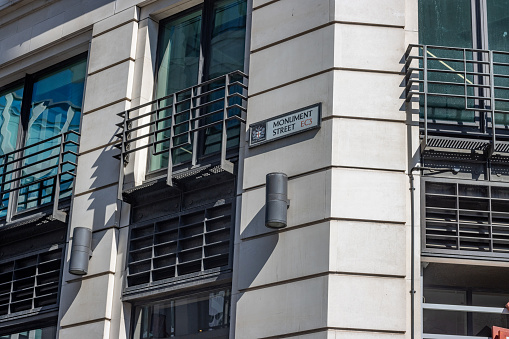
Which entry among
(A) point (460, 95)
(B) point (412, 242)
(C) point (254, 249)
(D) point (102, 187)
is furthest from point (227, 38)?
(B) point (412, 242)

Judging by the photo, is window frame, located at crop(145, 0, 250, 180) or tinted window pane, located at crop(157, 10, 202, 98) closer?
window frame, located at crop(145, 0, 250, 180)

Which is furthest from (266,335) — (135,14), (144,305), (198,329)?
(135,14)

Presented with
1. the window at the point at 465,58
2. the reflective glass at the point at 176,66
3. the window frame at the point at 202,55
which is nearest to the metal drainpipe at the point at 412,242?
the window at the point at 465,58

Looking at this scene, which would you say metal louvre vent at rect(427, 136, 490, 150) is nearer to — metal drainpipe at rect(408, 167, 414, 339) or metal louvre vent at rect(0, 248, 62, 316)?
metal drainpipe at rect(408, 167, 414, 339)

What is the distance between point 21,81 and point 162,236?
21.1 ft

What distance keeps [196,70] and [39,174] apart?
4.29m

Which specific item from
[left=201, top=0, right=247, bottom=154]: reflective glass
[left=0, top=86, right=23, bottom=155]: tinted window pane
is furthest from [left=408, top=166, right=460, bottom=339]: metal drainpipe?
[left=0, top=86, right=23, bottom=155]: tinted window pane

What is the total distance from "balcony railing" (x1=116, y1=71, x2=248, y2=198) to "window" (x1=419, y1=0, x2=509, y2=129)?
3169 mm

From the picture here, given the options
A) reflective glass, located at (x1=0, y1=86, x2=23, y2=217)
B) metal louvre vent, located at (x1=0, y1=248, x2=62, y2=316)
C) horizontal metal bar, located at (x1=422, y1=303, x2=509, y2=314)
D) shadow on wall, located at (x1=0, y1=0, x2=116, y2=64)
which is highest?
shadow on wall, located at (x1=0, y1=0, x2=116, y2=64)

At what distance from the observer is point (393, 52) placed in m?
15.7

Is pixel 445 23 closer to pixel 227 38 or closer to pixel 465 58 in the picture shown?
pixel 465 58

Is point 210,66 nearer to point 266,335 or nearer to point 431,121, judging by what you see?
point 431,121

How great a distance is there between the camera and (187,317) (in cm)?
1650

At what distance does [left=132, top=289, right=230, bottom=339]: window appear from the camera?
52.4 ft
